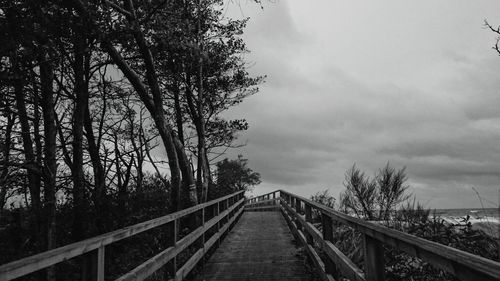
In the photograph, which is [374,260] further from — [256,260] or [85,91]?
[85,91]

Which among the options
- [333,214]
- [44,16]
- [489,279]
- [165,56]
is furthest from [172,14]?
[489,279]

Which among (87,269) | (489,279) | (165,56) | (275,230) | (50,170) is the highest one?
(165,56)

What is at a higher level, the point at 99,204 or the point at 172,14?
the point at 172,14

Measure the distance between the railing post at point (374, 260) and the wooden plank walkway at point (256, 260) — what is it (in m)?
3.58

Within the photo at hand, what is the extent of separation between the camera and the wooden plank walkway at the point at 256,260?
23.9 feet

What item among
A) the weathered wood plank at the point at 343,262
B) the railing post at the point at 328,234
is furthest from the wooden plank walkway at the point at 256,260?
the weathered wood plank at the point at 343,262

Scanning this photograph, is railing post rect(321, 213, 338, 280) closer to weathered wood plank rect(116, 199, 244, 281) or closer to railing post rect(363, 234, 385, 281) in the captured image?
railing post rect(363, 234, 385, 281)

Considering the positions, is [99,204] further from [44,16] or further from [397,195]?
[397,195]

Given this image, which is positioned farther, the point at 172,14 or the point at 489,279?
the point at 172,14

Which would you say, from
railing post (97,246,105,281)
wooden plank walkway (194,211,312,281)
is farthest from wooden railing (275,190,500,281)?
railing post (97,246,105,281)

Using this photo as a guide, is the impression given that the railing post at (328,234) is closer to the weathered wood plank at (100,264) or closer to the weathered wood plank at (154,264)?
the weathered wood plank at (154,264)

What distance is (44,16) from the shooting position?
24.3 ft

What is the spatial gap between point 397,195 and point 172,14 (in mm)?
12079

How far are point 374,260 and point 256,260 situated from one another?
5.67 metres
